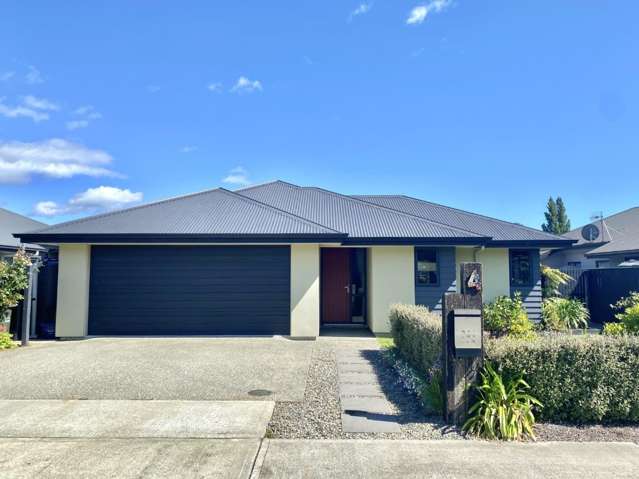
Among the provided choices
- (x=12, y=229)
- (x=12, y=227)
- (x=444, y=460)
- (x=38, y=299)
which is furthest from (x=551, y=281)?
(x=12, y=227)

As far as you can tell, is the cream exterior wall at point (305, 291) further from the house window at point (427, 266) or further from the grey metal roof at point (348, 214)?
the house window at point (427, 266)

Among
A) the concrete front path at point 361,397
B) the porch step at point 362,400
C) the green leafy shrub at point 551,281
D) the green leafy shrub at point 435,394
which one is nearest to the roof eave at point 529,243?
the green leafy shrub at point 551,281

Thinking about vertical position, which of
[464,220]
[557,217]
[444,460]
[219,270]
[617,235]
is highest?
[557,217]

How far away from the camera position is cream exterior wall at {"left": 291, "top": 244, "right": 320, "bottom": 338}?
998 centimetres

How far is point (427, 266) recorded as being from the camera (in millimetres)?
11367

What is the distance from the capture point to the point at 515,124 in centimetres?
1485

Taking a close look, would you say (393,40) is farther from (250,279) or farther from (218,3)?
(250,279)

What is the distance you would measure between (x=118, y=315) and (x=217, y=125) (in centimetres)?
804

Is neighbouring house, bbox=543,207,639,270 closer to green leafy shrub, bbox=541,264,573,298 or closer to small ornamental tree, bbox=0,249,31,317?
green leafy shrub, bbox=541,264,573,298

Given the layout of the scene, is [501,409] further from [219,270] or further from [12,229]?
[12,229]

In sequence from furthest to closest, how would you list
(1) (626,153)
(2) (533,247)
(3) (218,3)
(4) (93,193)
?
(4) (93,193) < (1) (626,153) < (2) (533,247) < (3) (218,3)

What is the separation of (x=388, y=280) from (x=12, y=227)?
14805 millimetres

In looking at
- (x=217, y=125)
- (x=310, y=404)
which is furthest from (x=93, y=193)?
(x=310, y=404)

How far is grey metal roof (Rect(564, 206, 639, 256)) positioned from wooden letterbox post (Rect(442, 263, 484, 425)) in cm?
1593
